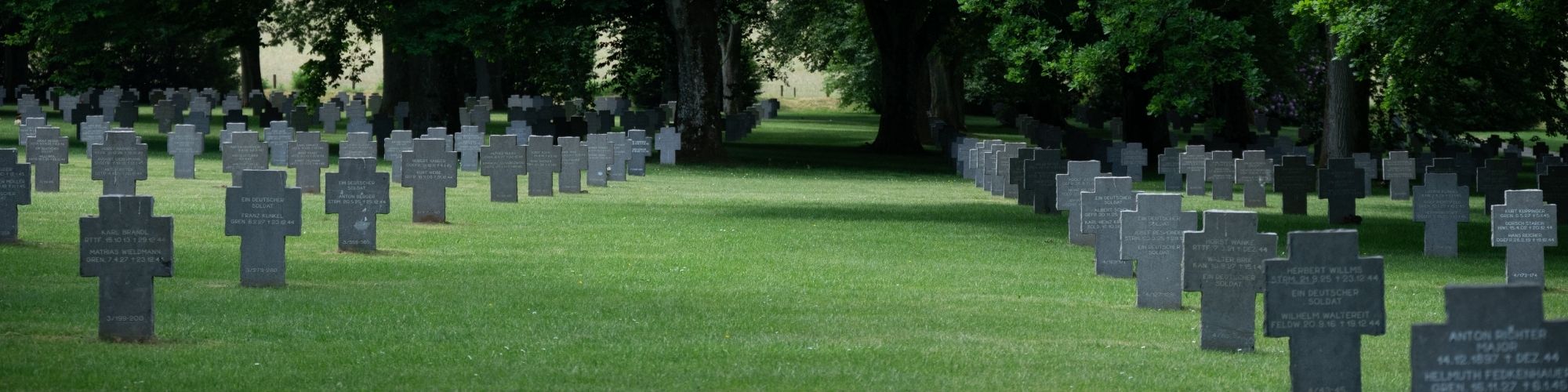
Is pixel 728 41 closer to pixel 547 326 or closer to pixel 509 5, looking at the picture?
pixel 509 5

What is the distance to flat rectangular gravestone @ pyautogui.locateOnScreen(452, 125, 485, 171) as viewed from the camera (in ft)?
104

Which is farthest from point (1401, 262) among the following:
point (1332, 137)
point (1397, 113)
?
point (1397, 113)

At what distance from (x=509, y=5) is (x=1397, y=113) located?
74.4ft

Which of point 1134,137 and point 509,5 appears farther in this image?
point 1134,137

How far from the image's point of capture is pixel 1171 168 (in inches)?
1216

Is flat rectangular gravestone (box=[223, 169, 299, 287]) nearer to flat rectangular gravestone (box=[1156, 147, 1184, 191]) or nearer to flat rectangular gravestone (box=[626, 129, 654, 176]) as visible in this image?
flat rectangular gravestone (box=[626, 129, 654, 176])

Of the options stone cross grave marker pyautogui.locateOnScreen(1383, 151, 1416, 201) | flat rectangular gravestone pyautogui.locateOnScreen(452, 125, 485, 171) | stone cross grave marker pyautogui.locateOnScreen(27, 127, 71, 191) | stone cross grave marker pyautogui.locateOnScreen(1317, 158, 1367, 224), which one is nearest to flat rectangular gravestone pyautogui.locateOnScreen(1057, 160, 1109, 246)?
stone cross grave marker pyautogui.locateOnScreen(1317, 158, 1367, 224)

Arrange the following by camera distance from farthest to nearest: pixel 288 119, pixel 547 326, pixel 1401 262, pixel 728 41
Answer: pixel 728 41 < pixel 288 119 < pixel 1401 262 < pixel 547 326

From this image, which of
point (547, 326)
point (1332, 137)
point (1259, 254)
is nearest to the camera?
point (1259, 254)

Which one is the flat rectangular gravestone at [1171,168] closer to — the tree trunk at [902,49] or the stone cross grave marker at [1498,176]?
the stone cross grave marker at [1498,176]

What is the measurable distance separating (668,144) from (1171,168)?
10203 mm

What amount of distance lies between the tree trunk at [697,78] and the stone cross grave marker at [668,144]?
0.78 feet

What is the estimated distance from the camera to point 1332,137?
107 ft

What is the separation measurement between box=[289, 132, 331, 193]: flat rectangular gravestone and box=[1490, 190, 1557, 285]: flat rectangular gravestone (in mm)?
15153
